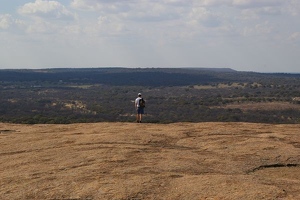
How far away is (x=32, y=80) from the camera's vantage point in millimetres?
196125

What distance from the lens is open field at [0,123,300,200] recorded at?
11695mm

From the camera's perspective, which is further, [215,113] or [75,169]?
[215,113]

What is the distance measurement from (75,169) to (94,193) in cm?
257

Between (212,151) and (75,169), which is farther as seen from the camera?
(212,151)

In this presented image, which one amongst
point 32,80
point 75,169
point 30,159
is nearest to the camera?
point 75,169

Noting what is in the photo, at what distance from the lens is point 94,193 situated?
456 inches

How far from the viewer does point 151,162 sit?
14.8 m

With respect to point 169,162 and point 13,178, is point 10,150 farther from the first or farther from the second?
point 169,162

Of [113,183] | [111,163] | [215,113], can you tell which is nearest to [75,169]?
[111,163]

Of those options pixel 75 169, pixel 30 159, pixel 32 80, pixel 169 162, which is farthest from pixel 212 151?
pixel 32 80

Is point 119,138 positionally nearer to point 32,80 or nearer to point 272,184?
point 272,184

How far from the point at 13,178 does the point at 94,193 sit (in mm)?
3034

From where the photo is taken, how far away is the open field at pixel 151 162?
11695 mm

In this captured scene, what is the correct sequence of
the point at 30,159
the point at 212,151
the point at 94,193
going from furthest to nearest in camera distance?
the point at 212,151 < the point at 30,159 < the point at 94,193
